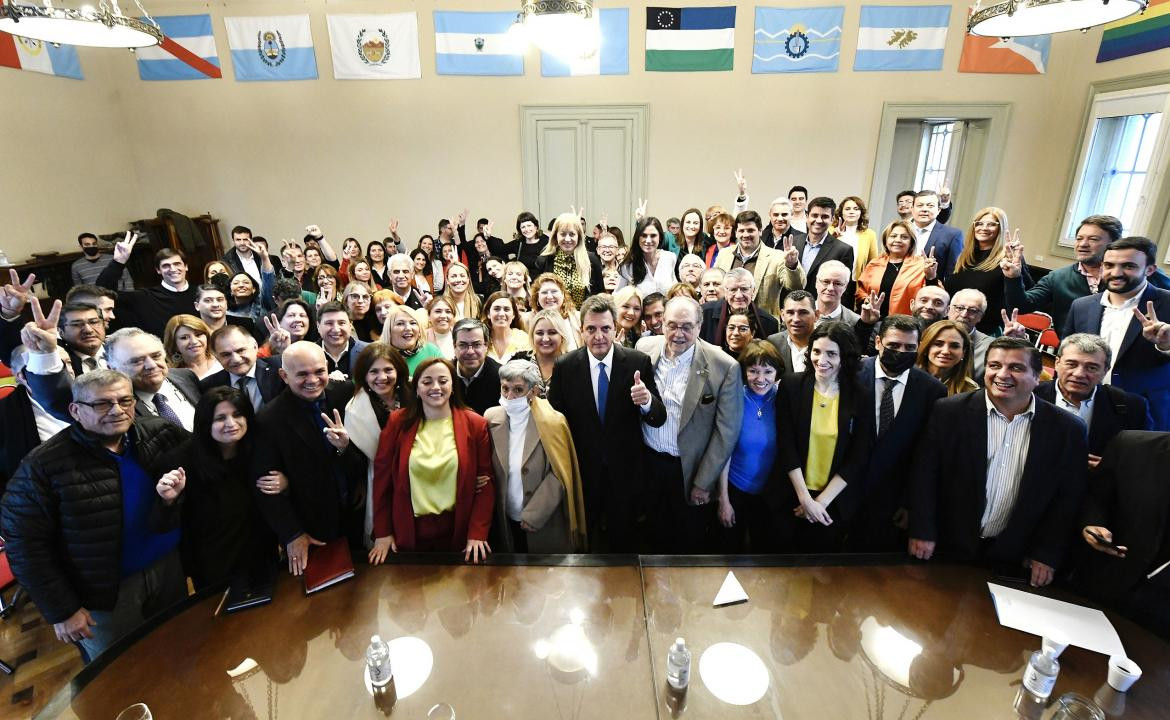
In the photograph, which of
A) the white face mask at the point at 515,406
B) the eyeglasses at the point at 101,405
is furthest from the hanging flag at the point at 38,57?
the white face mask at the point at 515,406

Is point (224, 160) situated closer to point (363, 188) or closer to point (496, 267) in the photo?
point (363, 188)

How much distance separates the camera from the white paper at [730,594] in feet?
6.24

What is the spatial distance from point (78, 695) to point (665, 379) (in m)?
2.40

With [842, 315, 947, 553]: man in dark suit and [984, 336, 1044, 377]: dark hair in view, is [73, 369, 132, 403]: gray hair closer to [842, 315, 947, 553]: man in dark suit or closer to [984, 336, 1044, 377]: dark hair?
[842, 315, 947, 553]: man in dark suit

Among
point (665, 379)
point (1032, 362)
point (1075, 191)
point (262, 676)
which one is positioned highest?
point (1075, 191)

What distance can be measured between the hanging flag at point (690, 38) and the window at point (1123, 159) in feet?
15.3

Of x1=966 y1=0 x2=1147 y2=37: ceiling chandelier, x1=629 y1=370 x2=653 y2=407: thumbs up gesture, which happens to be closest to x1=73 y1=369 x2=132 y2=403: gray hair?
x1=629 y1=370 x2=653 y2=407: thumbs up gesture

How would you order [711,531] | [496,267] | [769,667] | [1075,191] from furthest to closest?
1. [1075,191]
2. [496,267]
3. [711,531]
4. [769,667]

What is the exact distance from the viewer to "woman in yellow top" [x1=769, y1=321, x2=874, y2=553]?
7.57 ft

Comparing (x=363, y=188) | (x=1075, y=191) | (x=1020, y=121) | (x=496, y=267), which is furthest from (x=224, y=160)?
(x=1075, y=191)

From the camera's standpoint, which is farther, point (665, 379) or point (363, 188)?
point (363, 188)

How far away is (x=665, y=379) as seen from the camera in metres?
2.63

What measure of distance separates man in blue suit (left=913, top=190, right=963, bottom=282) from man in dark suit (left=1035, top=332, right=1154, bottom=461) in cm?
230

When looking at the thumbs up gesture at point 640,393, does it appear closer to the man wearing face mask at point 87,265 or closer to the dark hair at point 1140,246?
the dark hair at point 1140,246
